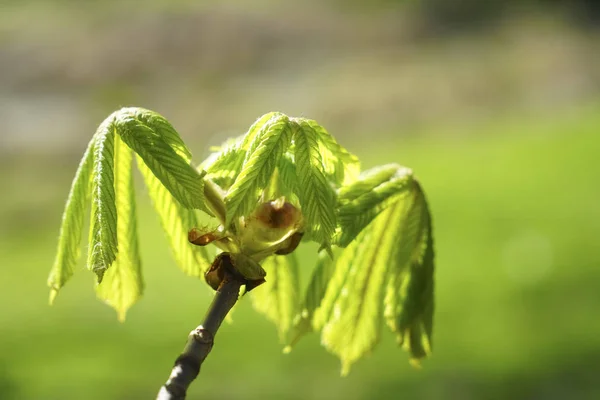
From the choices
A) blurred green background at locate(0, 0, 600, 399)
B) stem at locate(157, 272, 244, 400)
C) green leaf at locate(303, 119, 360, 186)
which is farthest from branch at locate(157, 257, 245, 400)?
blurred green background at locate(0, 0, 600, 399)

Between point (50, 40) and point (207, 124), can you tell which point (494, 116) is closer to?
point (207, 124)

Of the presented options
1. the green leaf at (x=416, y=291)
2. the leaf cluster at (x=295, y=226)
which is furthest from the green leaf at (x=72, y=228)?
the green leaf at (x=416, y=291)

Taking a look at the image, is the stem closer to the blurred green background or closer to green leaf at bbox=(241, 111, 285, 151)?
green leaf at bbox=(241, 111, 285, 151)

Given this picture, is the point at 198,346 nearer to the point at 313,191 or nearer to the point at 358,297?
the point at 313,191

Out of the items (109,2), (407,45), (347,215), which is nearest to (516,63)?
(407,45)

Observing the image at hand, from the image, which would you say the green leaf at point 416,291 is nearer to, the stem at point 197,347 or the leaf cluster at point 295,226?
the leaf cluster at point 295,226
